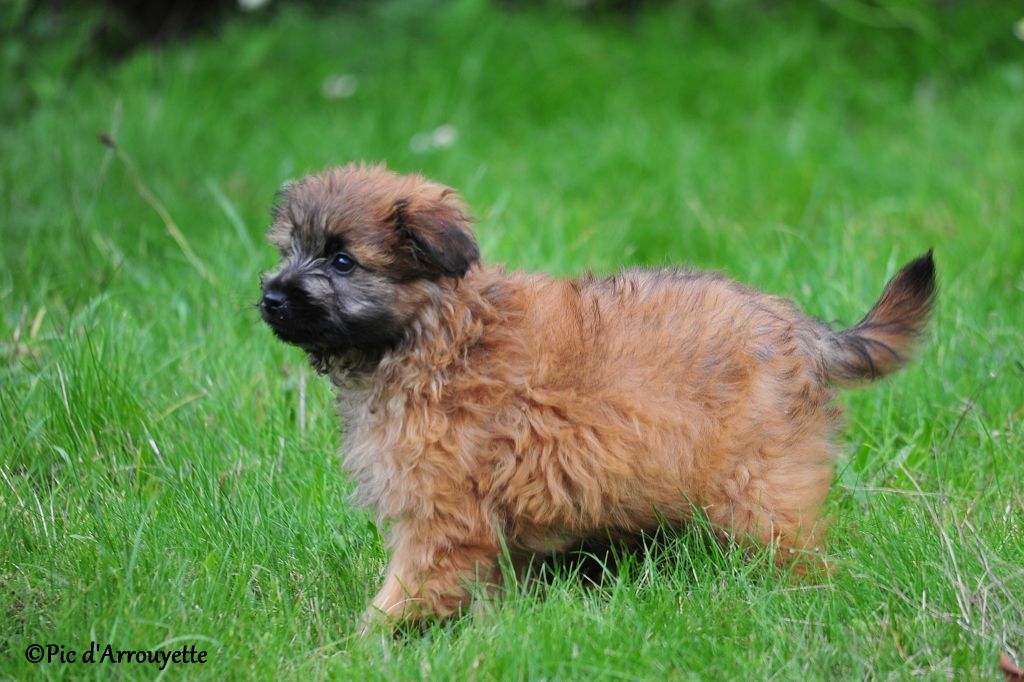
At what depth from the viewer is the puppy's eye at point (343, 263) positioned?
3.15 metres

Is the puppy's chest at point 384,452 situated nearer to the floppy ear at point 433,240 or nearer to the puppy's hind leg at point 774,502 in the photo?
the floppy ear at point 433,240

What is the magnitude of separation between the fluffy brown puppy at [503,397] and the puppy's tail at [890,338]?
0.15 meters

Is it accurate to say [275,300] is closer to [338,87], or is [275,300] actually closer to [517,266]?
[517,266]

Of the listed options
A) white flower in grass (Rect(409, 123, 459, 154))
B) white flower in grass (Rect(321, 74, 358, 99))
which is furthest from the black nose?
white flower in grass (Rect(321, 74, 358, 99))

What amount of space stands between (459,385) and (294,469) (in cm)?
96

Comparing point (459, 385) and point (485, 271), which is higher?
point (485, 271)

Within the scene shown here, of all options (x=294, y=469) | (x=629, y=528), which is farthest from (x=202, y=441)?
(x=629, y=528)

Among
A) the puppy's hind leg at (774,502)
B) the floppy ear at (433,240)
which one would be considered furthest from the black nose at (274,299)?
the puppy's hind leg at (774,502)

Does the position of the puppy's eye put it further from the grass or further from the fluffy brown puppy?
the grass

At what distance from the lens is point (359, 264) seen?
3143 millimetres

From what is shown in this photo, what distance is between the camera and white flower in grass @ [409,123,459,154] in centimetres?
663

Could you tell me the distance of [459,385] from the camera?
125 inches

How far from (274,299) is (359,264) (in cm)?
24

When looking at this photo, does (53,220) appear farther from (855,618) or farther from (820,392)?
(855,618)
